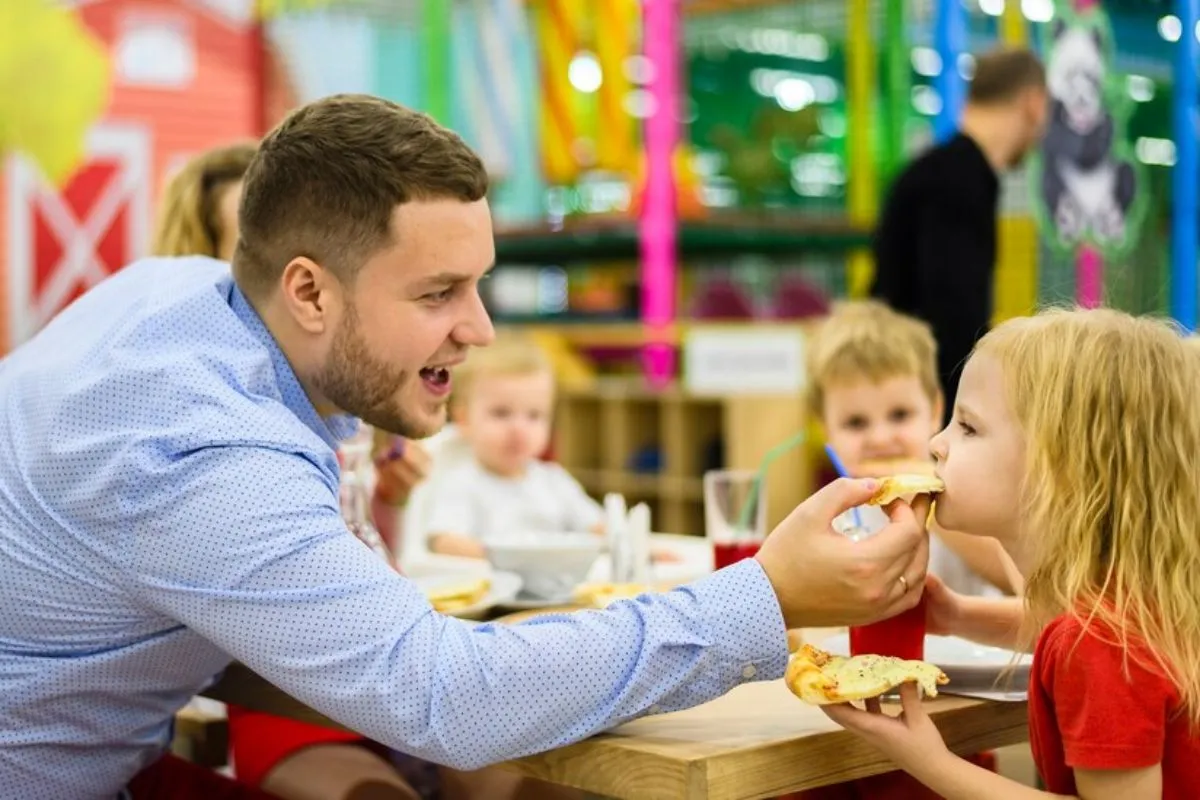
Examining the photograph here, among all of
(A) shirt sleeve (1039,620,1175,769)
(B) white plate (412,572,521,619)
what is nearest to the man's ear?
(B) white plate (412,572,521,619)

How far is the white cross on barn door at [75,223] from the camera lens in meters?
8.47

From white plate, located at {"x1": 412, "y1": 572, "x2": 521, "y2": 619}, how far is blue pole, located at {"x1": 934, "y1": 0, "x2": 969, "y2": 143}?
16.8 ft

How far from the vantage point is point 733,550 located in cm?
218

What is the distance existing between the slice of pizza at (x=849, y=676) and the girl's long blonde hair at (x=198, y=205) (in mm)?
1589

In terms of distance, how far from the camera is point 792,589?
58.6 inches

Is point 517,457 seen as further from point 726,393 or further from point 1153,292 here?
point 1153,292

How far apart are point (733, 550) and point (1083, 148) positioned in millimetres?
5083

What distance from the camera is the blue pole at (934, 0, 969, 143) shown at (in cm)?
702

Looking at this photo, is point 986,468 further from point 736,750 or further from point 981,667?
point 736,750

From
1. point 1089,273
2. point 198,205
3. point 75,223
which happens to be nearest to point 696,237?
point 1089,273

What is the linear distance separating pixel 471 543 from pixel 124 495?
57.1 inches

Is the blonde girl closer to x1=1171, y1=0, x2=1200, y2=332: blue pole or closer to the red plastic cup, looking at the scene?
the red plastic cup

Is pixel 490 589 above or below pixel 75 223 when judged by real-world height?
below

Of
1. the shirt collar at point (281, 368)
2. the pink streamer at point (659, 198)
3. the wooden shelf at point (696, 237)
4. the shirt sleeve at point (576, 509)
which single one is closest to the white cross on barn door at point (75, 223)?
→ the wooden shelf at point (696, 237)
